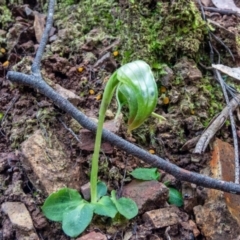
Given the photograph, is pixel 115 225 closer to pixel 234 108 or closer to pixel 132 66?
pixel 132 66

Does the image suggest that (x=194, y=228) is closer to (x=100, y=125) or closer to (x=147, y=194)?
(x=147, y=194)

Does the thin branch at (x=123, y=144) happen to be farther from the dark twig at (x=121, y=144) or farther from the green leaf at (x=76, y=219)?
the green leaf at (x=76, y=219)

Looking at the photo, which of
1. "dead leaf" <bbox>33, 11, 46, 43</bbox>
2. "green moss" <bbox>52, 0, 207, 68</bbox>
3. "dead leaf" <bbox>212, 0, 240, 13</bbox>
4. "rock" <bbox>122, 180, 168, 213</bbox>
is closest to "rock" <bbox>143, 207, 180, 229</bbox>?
"rock" <bbox>122, 180, 168, 213</bbox>

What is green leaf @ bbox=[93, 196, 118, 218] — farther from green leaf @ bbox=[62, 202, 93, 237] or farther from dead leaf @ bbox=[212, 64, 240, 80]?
dead leaf @ bbox=[212, 64, 240, 80]

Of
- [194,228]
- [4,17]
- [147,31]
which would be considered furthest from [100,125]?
[4,17]

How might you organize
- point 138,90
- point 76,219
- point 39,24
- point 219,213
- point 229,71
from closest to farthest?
point 138,90 < point 76,219 < point 219,213 < point 229,71 < point 39,24

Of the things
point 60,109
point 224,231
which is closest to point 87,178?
point 60,109
